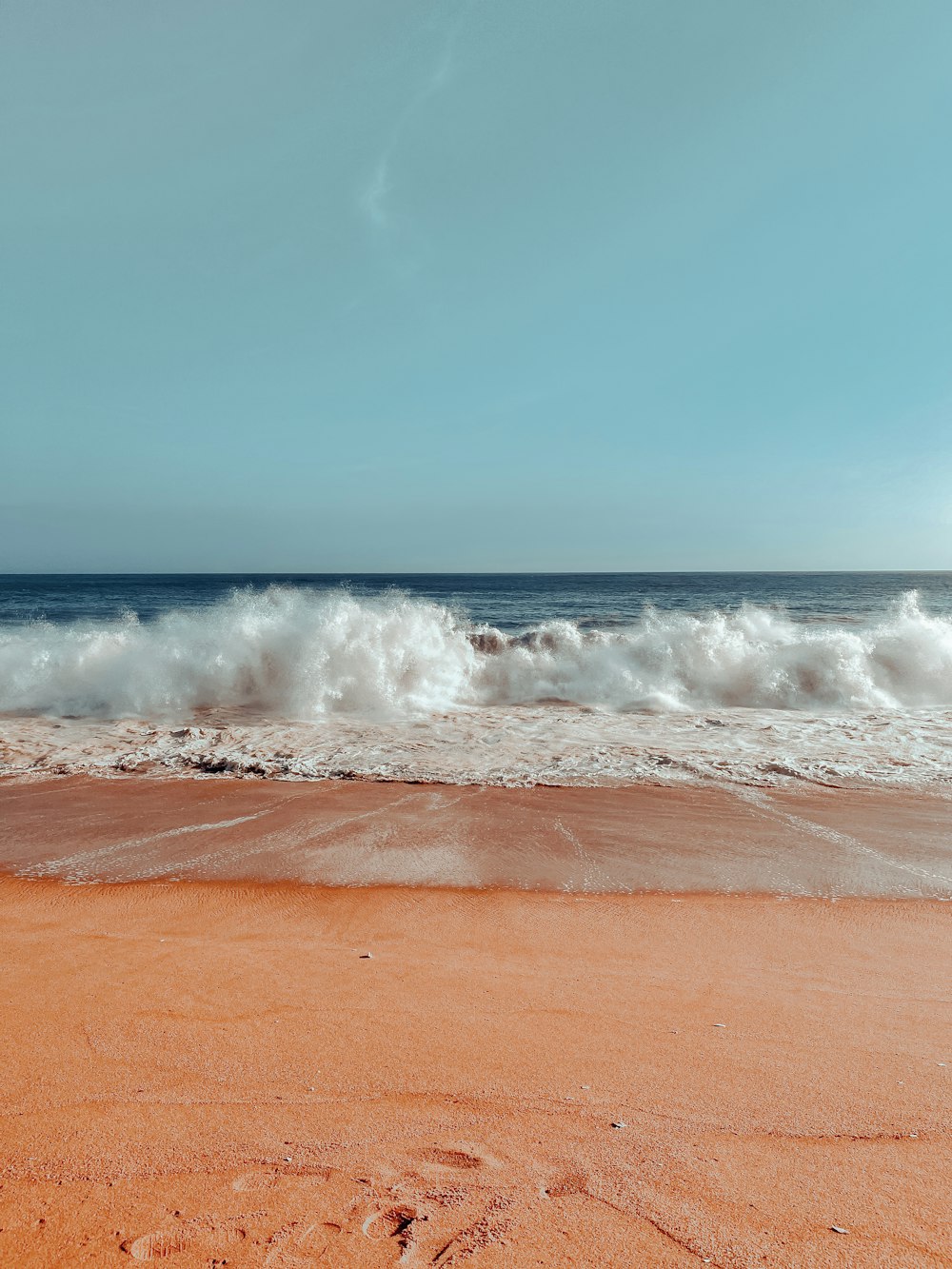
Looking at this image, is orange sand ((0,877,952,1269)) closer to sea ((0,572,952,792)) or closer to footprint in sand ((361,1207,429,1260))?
footprint in sand ((361,1207,429,1260))

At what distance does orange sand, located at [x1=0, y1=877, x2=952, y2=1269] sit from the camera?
66.7 inches

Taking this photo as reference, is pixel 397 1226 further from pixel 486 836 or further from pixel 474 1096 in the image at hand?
pixel 486 836

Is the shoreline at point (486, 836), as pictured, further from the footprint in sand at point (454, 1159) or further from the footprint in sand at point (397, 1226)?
the footprint in sand at point (397, 1226)

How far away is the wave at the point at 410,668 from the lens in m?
11.7

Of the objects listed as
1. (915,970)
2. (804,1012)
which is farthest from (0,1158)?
(915,970)

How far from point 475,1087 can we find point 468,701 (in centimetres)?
1039

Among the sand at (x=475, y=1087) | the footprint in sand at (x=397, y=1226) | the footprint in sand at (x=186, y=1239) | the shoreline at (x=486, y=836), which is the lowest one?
the shoreline at (x=486, y=836)

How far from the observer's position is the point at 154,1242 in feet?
5.39

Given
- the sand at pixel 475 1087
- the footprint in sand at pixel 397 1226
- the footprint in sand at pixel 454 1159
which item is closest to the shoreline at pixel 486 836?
the sand at pixel 475 1087

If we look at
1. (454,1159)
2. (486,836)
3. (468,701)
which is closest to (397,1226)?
(454,1159)

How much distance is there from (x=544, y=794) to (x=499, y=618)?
23.6m

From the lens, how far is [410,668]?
1304 centimetres

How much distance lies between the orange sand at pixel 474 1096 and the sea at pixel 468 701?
393 centimetres

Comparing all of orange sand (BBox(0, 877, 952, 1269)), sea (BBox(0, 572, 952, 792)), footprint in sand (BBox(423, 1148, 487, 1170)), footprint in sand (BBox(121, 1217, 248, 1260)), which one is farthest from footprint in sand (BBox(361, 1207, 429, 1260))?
sea (BBox(0, 572, 952, 792))
